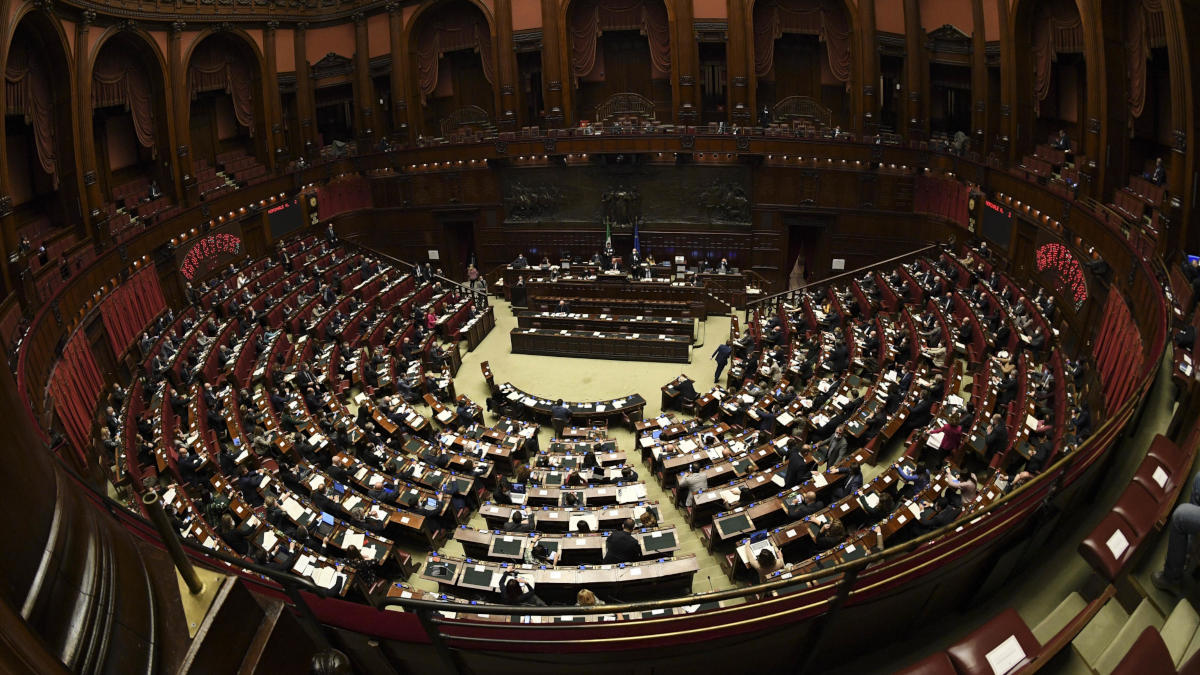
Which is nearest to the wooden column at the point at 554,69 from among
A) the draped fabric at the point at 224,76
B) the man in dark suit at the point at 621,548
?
the draped fabric at the point at 224,76

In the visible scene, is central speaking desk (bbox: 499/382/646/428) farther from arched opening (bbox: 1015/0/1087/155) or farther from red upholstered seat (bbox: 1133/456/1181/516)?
arched opening (bbox: 1015/0/1087/155)

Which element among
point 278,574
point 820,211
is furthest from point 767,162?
point 278,574

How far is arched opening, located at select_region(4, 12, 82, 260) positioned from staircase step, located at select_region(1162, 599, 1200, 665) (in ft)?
63.3

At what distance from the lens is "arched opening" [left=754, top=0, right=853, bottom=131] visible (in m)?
22.0

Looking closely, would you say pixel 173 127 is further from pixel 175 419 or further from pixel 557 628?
pixel 557 628

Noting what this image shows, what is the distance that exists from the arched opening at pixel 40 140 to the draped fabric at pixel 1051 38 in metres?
22.8

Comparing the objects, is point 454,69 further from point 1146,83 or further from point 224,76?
point 1146,83

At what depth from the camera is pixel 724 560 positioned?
32.7 ft

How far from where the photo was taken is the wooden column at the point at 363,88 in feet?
82.0

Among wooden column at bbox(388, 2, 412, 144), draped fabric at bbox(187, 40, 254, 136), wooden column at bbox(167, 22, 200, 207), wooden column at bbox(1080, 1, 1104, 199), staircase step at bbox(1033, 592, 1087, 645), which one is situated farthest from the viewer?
wooden column at bbox(388, 2, 412, 144)

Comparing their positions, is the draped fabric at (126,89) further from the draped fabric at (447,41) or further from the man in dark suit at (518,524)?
the man in dark suit at (518,524)

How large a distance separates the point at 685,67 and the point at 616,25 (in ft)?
10.6

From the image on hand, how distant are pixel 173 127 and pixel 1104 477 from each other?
23.6 m

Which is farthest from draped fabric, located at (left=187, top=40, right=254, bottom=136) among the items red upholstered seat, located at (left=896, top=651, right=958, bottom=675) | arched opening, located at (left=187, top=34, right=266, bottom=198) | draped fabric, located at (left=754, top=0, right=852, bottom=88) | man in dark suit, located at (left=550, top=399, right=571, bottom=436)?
red upholstered seat, located at (left=896, top=651, right=958, bottom=675)
